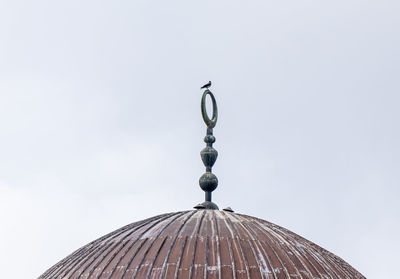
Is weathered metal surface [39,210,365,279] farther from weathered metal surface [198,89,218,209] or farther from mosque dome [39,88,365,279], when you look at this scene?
weathered metal surface [198,89,218,209]

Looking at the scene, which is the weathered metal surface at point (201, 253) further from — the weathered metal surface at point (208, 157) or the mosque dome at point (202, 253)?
the weathered metal surface at point (208, 157)

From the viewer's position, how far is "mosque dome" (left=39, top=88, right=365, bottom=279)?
36250mm

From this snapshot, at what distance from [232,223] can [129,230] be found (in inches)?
123

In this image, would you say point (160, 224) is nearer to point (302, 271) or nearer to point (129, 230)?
point (129, 230)

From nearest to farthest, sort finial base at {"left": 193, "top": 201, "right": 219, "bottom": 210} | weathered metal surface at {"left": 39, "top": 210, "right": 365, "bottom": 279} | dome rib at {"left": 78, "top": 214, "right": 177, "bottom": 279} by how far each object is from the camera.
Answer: weathered metal surface at {"left": 39, "top": 210, "right": 365, "bottom": 279}, dome rib at {"left": 78, "top": 214, "right": 177, "bottom": 279}, finial base at {"left": 193, "top": 201, "right": 219, "bottom": 210}

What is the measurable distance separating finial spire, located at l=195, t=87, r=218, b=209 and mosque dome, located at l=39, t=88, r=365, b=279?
2.75 feet

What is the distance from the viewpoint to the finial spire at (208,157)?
136 ft

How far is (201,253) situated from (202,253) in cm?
3

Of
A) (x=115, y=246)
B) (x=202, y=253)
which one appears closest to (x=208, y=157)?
(x=115, y=246)

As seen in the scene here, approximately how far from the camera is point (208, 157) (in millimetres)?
41812

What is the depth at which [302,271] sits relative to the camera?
3694 cm

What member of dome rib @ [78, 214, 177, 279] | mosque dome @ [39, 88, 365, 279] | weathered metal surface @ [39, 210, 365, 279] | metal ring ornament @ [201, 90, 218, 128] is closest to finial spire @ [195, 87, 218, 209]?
metal ring ornament @ [201, 90, 218, 128]

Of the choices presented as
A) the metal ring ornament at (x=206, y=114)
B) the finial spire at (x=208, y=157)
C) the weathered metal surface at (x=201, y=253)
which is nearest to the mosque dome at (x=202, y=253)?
the weathered metal surface at (x=201, y=253)

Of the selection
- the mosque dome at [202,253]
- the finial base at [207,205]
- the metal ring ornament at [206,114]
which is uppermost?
the metal ring ornament at [206,114]
